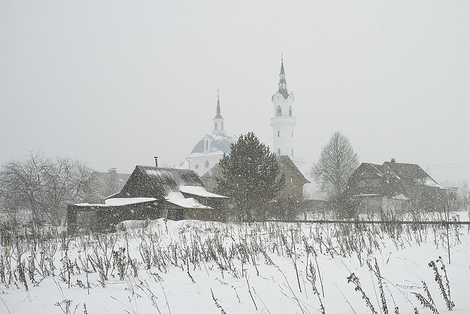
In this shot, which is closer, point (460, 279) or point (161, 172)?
point (460, 279)

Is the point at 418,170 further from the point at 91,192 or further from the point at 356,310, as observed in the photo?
the point at 356,310

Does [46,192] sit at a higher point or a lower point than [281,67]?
lower

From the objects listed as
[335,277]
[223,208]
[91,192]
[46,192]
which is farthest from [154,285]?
[91,192]

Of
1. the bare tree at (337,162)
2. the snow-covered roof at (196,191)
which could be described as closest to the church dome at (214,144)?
the bare tree at (337,162)

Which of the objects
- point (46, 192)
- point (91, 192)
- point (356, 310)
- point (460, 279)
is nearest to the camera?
point (356, 310)

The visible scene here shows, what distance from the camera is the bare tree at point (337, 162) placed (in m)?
51.5

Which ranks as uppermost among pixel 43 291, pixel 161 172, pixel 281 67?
pixel 281 67

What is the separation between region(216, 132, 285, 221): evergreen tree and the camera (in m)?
32.8

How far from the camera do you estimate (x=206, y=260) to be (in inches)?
→ 294

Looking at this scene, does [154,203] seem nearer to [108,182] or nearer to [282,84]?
[108,182]

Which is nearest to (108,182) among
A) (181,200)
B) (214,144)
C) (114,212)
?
(214,144)

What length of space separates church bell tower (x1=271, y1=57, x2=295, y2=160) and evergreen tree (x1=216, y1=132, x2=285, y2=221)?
41846 mm

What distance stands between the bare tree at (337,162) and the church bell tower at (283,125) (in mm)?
22589

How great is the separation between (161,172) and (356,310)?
2954 centimetres
